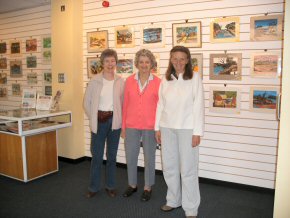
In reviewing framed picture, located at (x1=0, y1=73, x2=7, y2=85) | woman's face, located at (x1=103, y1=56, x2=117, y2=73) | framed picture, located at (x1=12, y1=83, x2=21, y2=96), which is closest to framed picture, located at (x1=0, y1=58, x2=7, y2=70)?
framed picture, located at (x1=0, y1=73, x2=7, y2=85)

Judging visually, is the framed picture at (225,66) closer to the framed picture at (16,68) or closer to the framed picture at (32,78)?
the framed picture at (32,78)

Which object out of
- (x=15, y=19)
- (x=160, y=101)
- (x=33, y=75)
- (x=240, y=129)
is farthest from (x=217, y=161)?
(x=15, y=19)

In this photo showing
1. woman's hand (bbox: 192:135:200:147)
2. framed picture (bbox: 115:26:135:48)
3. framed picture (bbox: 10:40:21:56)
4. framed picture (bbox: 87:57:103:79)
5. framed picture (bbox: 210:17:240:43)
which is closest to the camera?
woman's hand (bbox: 192:135:200:147)

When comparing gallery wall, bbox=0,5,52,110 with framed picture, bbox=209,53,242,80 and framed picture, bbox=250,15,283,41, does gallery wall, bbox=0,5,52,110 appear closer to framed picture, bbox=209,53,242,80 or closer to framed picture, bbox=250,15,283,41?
framed picture, bbox=209,53,242,80

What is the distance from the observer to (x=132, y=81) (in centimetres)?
331

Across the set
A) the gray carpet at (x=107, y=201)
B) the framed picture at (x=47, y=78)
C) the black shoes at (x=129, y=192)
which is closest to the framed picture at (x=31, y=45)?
the framed picture at (x=47, y=78)

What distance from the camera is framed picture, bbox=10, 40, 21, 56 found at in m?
5.79

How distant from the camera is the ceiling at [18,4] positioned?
4.99m

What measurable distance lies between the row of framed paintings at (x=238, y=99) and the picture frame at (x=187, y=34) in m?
0.68

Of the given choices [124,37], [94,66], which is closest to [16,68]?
[94,66]

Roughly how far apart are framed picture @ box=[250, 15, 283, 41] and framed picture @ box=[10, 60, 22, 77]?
15.3 feet

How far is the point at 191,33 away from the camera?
3.79 m

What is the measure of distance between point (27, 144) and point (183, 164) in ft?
7.60

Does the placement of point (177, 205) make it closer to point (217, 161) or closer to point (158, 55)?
point (217, 161)
